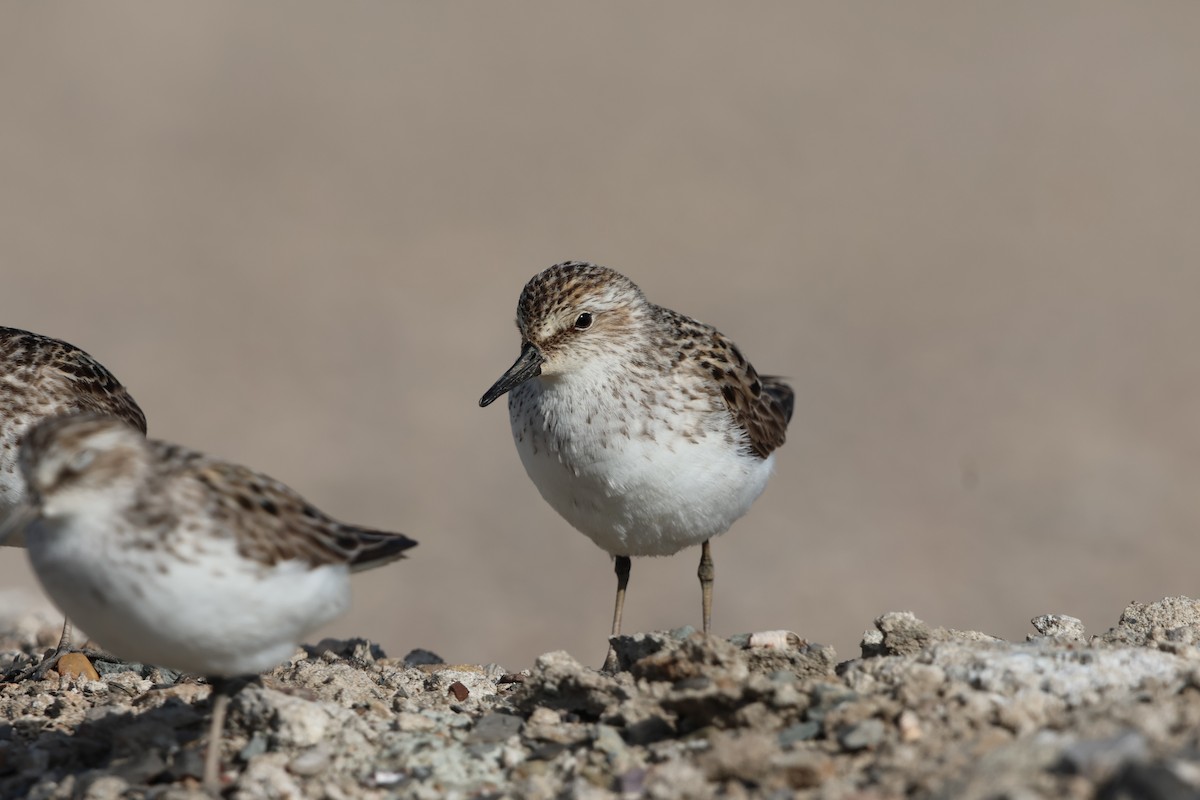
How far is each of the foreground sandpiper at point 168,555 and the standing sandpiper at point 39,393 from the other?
274 cm

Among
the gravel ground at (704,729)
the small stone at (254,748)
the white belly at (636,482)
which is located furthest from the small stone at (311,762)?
the white belly at (636,482)

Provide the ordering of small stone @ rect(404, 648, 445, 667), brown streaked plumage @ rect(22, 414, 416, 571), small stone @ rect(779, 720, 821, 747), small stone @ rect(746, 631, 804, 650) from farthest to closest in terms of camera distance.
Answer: small stone @ rect(404, 648, 445, 667) → small stone @ rect(746, 631, 804, 650) → small stone @ rect(779, 720, 821, 747) → brown streaked plumage @ rect(22, 414, 416, 571)

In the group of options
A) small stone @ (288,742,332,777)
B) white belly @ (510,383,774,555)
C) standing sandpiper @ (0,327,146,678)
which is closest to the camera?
small stone @ (288,742,332,777)

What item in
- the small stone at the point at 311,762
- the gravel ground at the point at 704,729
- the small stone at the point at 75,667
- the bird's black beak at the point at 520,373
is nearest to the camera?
the gravel ground at the point at 704,729

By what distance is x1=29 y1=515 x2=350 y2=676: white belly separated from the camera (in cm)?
640

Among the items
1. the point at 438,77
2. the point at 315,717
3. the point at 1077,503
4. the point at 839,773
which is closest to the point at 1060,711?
the point at 839,773

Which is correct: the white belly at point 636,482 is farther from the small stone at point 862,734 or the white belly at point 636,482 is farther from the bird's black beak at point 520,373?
A: the small stone at point 862,734

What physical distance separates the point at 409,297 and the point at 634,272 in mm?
3498

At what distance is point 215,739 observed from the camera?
692 centimetres

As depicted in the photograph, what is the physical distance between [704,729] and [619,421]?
240 cm

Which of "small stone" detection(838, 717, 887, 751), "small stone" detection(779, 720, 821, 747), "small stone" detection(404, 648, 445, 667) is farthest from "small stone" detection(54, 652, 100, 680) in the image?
"small stone" detection(838, 717, 887, 751)

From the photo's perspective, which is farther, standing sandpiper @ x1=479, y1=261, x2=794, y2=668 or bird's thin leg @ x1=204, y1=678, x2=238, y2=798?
standing sandpiper @ x1=479, y1=261, x2=794, y2=668

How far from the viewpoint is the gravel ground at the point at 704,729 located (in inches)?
243

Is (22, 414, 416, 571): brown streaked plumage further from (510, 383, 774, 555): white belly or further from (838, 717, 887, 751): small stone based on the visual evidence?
(838, 717, 887, 751): small stone
